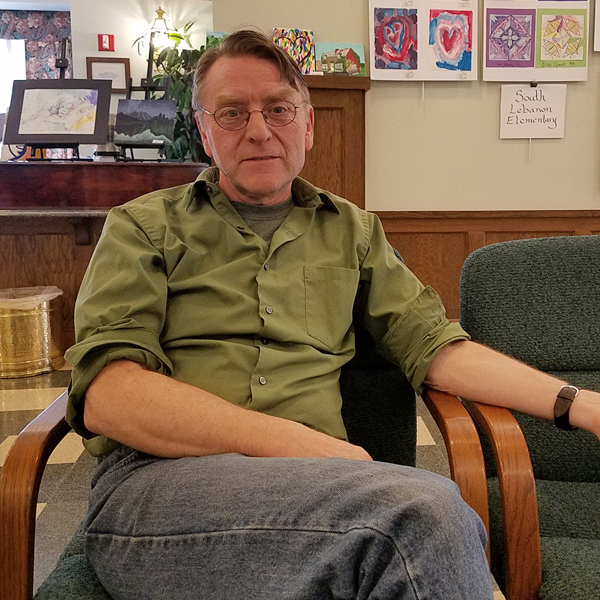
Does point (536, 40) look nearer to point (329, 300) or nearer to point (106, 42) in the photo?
point (329, 300)

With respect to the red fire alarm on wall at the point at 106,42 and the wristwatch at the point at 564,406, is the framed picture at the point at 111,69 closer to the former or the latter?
the red fire alarm on wall at the point at 106,42

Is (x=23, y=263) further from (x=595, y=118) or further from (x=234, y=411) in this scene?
(x=595, y=118)

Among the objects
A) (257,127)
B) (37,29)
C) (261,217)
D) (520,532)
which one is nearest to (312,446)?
(520,532)

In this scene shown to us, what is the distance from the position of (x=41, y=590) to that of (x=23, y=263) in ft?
9.78

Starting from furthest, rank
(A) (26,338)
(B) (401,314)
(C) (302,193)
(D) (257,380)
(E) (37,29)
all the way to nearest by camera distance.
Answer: (E) (37,29)
(A) (26,338)
(C) (302,193)
(B) (401,314)
(D) (257,380)

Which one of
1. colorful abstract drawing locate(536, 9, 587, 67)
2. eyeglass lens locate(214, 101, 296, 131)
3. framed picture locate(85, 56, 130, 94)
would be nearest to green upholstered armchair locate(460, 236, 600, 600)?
eyeglass lens locate(214, 101, 296, 131)

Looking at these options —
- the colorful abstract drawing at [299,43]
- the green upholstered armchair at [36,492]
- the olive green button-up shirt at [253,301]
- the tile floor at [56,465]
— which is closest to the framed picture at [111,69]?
the colorful abstract drawing at [299,43]

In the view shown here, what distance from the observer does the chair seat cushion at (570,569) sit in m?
0.87

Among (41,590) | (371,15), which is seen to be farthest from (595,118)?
(41,590)

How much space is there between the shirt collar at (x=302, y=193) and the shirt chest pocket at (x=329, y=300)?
164 millimetres

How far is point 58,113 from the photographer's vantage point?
A: 3.28 metres

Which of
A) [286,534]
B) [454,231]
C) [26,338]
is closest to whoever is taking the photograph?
[286,534]

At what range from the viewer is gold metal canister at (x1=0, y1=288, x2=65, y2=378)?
3201mm

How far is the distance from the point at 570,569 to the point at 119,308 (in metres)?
0.83
